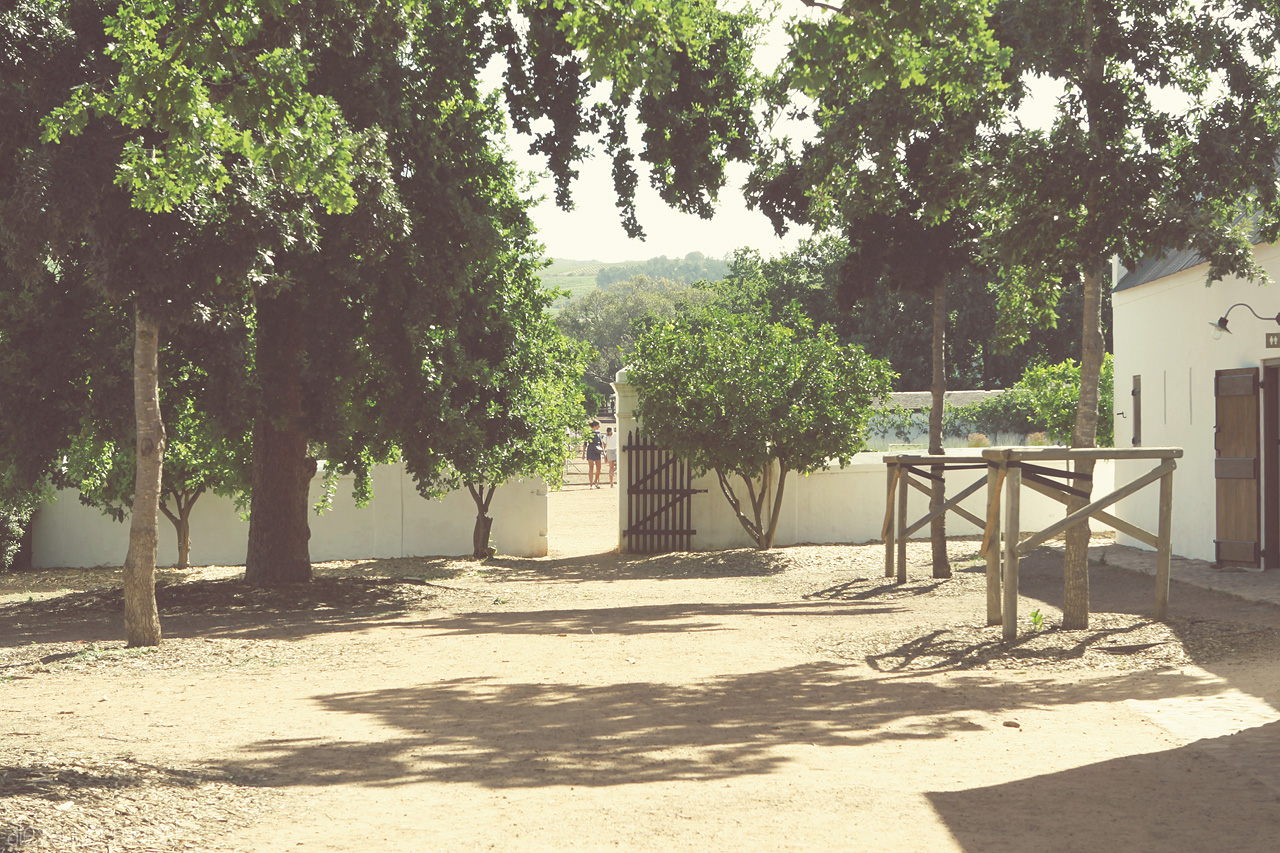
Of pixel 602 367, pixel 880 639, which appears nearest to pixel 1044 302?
pixel 880 639

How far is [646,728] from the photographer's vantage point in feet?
20.1

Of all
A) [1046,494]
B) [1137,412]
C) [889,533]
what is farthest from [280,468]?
[1137,412]

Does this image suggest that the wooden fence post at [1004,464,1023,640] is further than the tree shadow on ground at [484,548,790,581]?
No

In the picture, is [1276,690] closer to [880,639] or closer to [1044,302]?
[880,639]

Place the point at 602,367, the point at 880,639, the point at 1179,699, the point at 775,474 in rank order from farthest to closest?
the point at 602,367 → the point at 775,474 → the point at 880,639 → the point at 1179,699

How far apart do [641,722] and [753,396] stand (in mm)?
10605

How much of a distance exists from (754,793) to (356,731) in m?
2.32

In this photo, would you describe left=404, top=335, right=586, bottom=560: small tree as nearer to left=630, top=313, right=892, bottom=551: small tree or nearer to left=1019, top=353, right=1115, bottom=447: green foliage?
left=630, top=313, right=892, bottom=551: small tree

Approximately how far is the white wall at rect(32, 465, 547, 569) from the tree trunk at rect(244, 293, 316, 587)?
4536mm

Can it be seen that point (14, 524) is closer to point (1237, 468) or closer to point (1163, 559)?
point (1163, 559)

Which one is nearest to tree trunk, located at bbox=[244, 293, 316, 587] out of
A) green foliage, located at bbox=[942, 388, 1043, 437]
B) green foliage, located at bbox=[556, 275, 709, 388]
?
green foliage, located at bbox=[942, 388, 1043, 437]

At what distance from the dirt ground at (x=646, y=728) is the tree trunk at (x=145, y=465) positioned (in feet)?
1.70

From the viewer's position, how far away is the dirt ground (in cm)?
433

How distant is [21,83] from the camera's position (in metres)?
8.56
